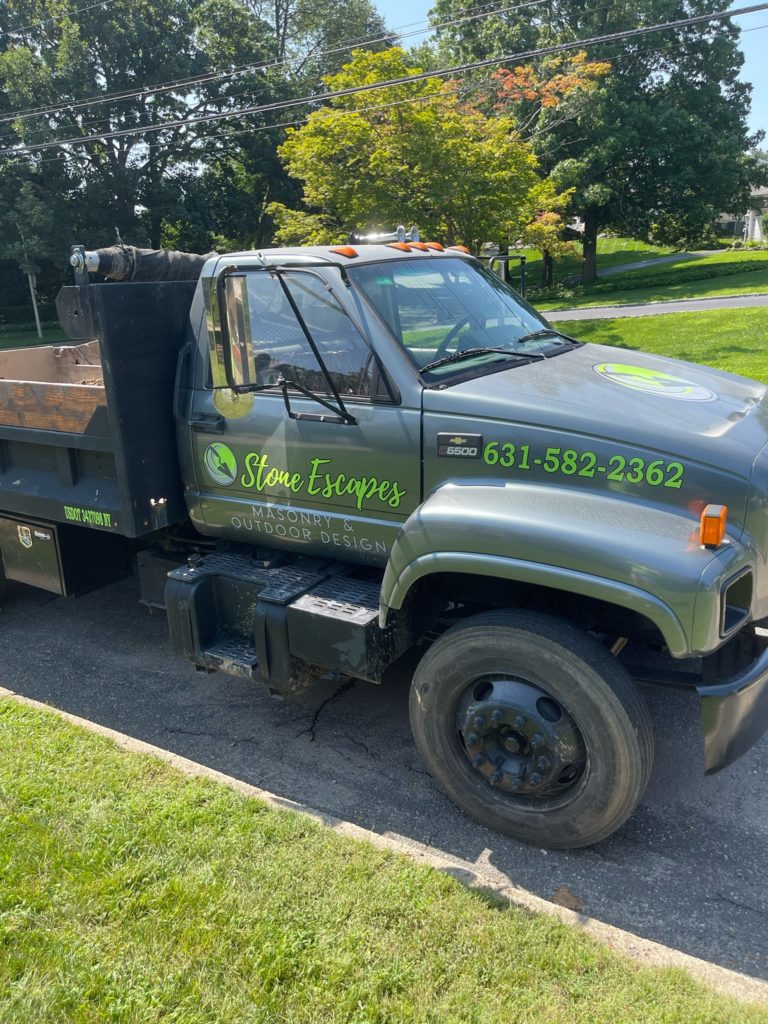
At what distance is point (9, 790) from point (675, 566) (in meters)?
3.01

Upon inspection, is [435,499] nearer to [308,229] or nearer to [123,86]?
[308,229]

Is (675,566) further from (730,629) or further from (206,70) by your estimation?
(206,70)

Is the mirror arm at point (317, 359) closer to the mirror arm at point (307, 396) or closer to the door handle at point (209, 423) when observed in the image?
the mirror arm at point (307, 396)

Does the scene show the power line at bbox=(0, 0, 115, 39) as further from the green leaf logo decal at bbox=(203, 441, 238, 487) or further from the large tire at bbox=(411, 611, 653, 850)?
the large tire at bbox=(411, 611, 653, 850)

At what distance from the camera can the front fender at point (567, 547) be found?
112 inches

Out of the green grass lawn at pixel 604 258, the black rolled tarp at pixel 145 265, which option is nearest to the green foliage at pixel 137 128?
the green grass lawn at pixel 604 258

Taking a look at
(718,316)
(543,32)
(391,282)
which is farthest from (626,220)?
(391,282)

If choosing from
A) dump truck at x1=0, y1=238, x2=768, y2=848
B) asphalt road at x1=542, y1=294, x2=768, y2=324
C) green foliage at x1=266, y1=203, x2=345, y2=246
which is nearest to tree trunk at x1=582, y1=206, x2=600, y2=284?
asphalt road at x1=542, y1=294, x2=768, y2=324

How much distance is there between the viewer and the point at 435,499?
135 inches

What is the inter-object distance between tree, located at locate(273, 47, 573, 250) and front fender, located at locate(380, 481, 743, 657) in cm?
1158

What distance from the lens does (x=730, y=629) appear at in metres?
2.99

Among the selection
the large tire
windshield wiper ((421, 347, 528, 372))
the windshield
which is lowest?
the large tire

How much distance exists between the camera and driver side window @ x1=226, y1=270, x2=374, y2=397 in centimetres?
368

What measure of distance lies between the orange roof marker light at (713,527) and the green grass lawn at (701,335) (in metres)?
8.44
